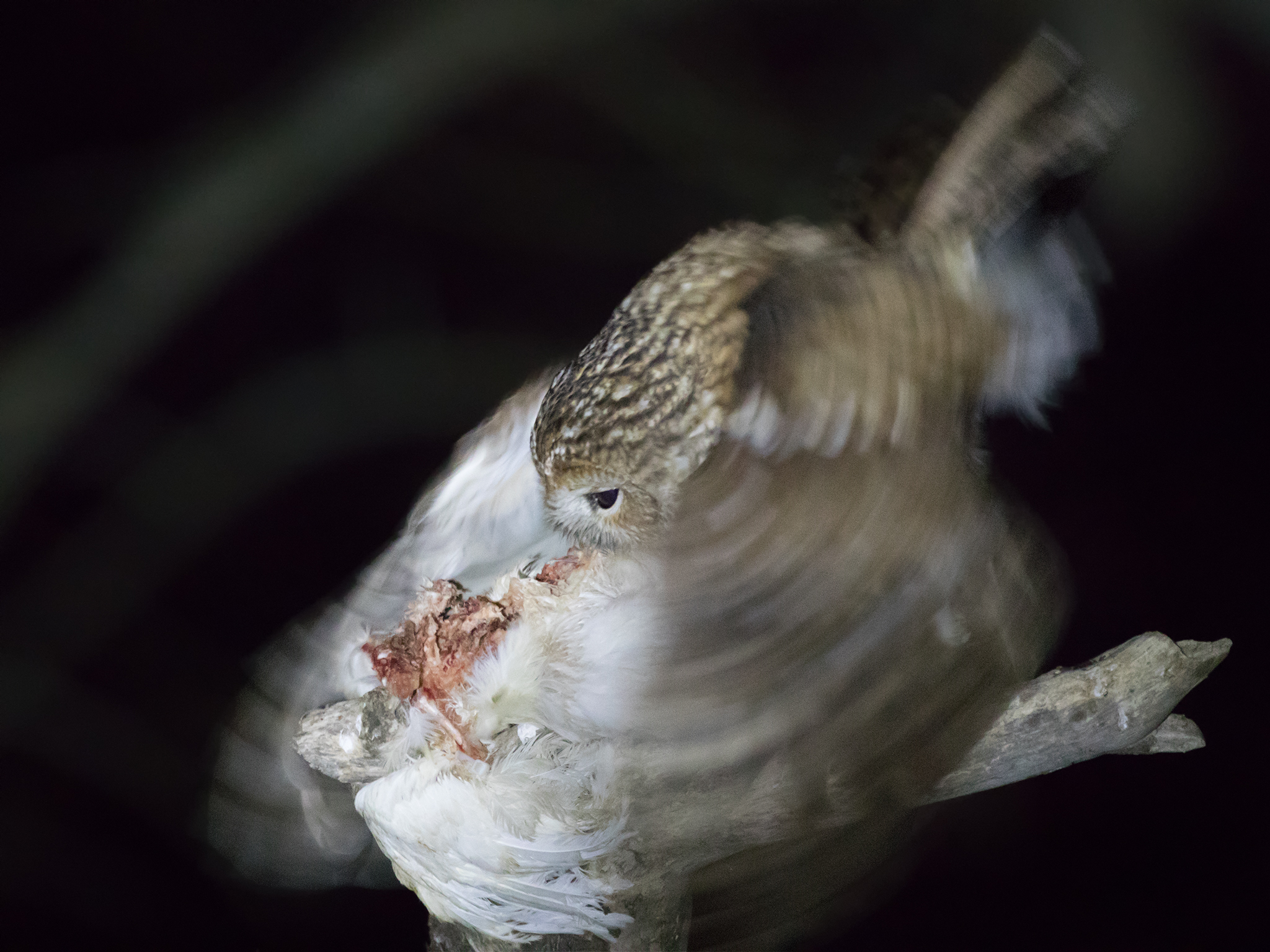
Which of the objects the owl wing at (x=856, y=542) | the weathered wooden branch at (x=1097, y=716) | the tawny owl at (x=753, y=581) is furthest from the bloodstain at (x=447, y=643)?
the weathered wooden branch at (x=1097, y=716)

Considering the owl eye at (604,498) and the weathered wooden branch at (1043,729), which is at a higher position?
the owl eye at (604,498)

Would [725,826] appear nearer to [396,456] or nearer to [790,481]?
[790,481]

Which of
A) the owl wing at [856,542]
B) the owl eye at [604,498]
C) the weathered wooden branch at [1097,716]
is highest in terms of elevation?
the owl eye at [604,498]

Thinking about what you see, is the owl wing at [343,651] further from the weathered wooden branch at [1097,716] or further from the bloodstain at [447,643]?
the weathered wooden branch at [1097,716]

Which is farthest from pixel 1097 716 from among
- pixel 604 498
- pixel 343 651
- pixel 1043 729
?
pixel 343 651

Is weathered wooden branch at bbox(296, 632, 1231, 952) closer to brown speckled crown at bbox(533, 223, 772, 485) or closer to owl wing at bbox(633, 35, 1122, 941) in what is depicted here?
owl wing at bbox(633, 35, 1122, 941)

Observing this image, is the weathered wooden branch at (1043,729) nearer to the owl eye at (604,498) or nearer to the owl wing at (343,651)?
the owl wing at (343,651)

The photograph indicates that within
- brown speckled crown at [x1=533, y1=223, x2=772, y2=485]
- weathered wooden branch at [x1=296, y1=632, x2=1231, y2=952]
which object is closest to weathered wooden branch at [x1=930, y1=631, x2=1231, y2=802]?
weathered wooden branch at [x1=296, y1=632, x2=1231, y2=952]

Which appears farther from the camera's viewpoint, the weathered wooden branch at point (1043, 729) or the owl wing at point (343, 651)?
the owl wing at point (343, 651)
